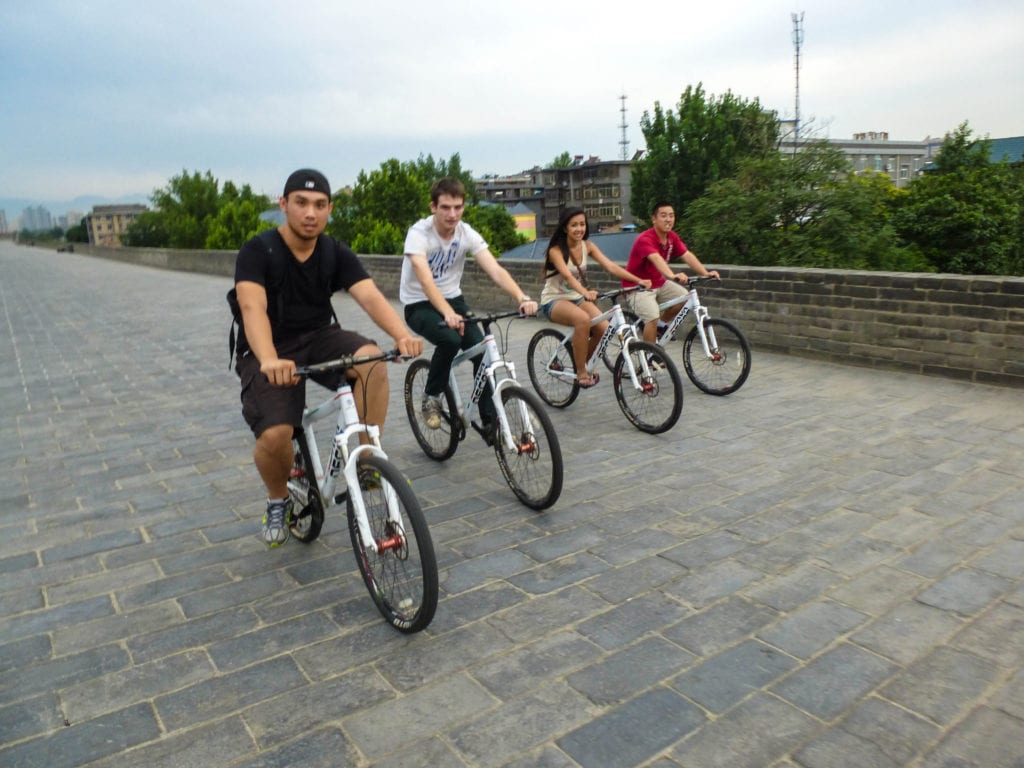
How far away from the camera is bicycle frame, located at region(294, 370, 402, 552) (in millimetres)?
3262

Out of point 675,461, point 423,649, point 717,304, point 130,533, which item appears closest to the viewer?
point 423,649

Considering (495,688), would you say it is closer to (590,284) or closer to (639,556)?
(639,556)

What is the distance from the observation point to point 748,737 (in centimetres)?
253

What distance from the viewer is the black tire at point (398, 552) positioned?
3.03 meters

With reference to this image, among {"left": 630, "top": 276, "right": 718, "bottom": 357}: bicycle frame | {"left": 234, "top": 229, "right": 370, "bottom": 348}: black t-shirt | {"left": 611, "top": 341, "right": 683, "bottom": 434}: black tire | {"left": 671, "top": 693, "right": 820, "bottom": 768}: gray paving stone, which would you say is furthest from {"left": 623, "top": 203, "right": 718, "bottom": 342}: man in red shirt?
{"left": 671, "top": 693, "right": 820, "bottom": 768}: gray paving stone

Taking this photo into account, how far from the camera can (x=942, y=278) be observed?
24.5 ft

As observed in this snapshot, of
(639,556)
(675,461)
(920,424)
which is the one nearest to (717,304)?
(920,424)

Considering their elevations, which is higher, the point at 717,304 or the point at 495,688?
the point at 717,304

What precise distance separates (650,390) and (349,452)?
320 centimetres

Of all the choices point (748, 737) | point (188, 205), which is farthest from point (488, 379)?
point (188, 205)

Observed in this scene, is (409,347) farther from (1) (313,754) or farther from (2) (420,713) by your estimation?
(1) (313,754)

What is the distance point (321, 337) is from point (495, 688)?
199 centimetres

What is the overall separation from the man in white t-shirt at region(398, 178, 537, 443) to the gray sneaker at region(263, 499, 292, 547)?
1358 millimetres

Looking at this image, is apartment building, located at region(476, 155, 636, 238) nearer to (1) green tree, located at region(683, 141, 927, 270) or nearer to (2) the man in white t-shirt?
(1) green tree, located at region(683, 141, 927, 270)
